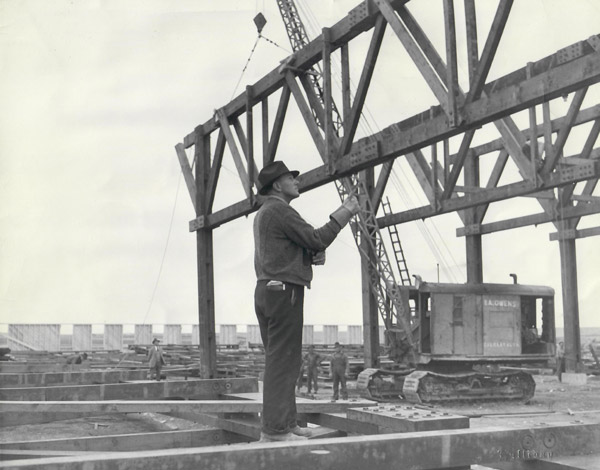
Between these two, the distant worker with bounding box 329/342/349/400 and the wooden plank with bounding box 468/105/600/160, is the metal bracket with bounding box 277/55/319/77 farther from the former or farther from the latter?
the distant worker with bounding box 329/342/349/400

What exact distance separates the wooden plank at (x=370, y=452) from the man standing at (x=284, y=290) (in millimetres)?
732

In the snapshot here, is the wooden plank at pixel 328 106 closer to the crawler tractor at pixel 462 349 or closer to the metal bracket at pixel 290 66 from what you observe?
the metal bracket at pixel 290 66

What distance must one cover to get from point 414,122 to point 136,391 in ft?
32.9

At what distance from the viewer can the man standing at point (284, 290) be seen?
378cm

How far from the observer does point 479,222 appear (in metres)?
22.0

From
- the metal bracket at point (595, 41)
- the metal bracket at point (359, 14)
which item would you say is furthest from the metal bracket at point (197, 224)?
the metal bracket at point (595, 41)

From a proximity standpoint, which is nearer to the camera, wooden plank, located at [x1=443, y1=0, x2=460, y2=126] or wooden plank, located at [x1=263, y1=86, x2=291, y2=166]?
wooden plank, located at [x1=443, y1=0, x2=460, y2=126]

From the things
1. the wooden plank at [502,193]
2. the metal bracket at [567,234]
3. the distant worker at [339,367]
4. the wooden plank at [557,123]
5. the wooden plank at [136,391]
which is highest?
the wooden plank at [557,123]

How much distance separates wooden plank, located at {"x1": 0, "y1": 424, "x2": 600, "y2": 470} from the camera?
272 cm

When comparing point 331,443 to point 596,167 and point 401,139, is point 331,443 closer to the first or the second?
point 401,139

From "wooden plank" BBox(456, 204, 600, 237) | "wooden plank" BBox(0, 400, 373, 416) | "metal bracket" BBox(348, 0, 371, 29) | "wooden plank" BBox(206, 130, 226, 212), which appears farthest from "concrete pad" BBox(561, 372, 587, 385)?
"wooden plank" BBox(0, 400, 373, 416)

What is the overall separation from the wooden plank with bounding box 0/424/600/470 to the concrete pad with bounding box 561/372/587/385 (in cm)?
2262

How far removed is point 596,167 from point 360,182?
930cm

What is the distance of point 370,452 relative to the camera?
306 centimetres
